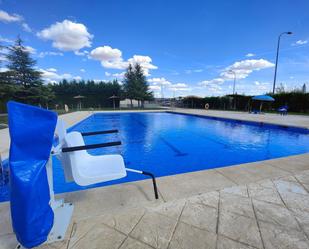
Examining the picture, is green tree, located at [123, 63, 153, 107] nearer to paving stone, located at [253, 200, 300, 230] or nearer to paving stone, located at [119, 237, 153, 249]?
paving stone, located at [253, 200, 300, 230]

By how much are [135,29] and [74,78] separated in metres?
17.6

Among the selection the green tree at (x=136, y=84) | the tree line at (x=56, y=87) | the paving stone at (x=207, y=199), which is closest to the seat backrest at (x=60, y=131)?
the paving stone at (x=207, y=199)

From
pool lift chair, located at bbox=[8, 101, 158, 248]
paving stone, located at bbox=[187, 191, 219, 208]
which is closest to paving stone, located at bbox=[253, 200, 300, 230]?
paving stone, located at bbox=[187, 191, 219, 208]

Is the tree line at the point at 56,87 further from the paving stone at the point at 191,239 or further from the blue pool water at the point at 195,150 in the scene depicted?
the paving stone at the point at 191,239

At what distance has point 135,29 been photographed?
1211cm

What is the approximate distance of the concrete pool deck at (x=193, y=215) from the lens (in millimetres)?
1267

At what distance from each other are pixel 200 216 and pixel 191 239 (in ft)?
1.00

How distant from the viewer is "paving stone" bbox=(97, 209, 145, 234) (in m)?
1.41

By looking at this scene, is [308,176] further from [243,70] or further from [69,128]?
[243,70]

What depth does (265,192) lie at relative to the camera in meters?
1.99

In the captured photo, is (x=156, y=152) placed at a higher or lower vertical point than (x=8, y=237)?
lower

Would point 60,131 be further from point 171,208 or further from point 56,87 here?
point 56,87

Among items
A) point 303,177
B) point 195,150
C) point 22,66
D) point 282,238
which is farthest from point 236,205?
point 22,66

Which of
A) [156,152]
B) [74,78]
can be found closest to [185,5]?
[156,152]
